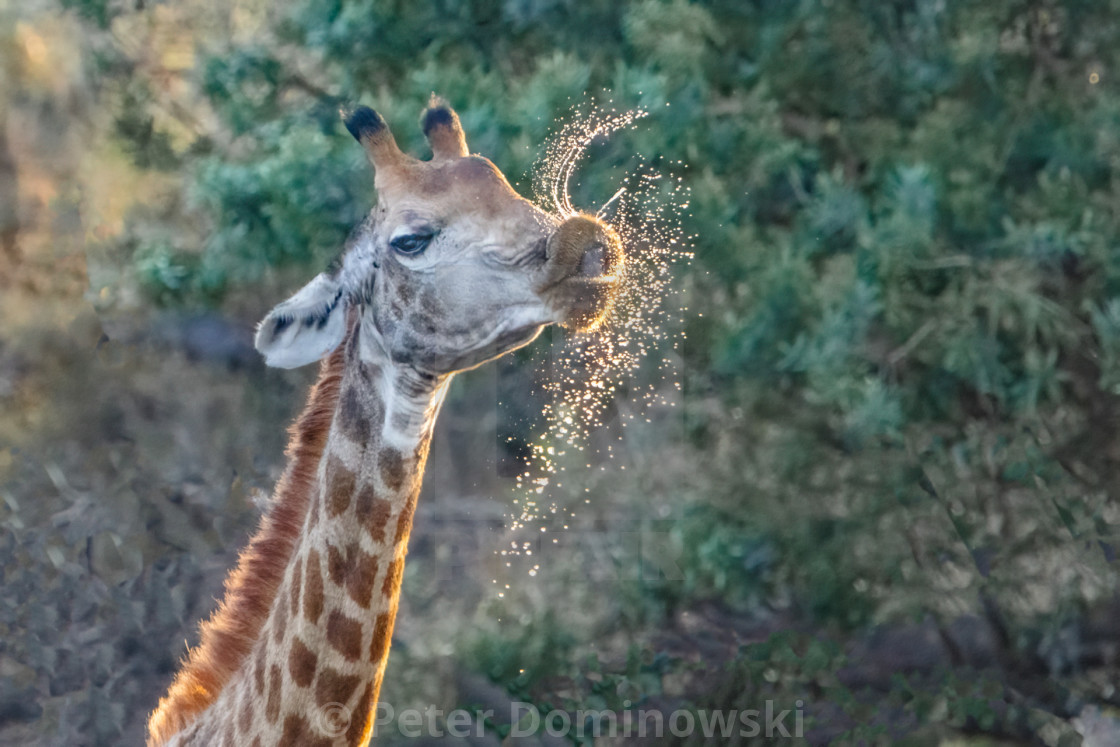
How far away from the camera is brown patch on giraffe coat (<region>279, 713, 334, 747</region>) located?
1726 mm

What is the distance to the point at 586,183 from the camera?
354 centimetres

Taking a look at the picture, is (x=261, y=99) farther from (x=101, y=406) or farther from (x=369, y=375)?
(x=369, y=375)

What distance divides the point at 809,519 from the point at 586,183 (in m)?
1.61

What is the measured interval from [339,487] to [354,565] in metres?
0.14

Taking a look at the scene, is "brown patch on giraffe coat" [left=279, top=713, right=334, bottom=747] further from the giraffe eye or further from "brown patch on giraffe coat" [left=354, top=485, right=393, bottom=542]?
the giraffe eye

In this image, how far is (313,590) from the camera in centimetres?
175

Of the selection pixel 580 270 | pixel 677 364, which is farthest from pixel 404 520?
pixel 677 364

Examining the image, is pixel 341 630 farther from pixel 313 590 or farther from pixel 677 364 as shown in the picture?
pixel 677 364

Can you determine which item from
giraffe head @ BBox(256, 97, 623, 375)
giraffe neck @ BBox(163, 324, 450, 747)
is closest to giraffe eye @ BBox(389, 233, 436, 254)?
giraffe head @ BBox(256, 97, 623, 375)

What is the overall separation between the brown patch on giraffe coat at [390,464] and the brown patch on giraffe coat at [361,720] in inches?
14.7

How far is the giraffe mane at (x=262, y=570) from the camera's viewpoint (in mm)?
1849

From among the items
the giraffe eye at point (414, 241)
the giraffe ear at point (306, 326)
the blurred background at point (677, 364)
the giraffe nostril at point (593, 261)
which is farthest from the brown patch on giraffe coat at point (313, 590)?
the blurred background at point (677, 364)

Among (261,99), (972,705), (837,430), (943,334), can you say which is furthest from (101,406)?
(972,705)

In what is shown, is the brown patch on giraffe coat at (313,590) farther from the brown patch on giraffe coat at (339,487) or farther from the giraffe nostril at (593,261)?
the giraffe nostril at (593,261)
